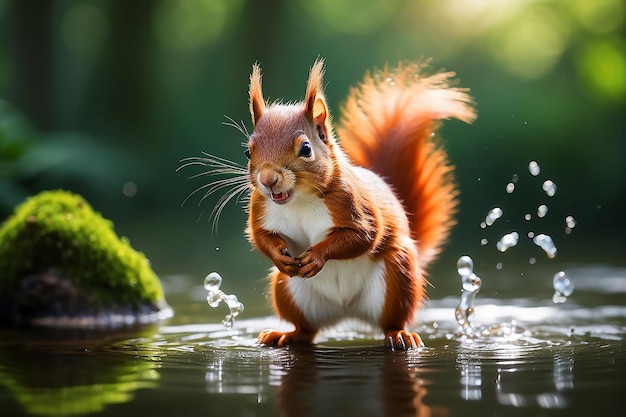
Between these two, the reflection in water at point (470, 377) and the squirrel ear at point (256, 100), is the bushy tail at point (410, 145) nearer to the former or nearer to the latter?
the squirrel ear at point (256, 100)

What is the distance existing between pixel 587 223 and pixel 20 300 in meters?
6.88

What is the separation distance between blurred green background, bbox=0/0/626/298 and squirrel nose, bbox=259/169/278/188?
263 cm

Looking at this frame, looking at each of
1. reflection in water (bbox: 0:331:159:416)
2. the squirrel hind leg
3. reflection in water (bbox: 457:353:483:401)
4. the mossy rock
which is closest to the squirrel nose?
the squirrel hind leg

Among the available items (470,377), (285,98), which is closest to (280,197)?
(470,377)

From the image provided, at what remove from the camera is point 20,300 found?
495 centimetres

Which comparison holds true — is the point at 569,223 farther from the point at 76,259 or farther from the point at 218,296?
the point at 76,259

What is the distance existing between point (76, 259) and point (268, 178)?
1904 mm

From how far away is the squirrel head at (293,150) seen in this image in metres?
3.54

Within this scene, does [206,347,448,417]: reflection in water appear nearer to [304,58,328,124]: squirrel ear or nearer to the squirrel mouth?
the squirrel mouth

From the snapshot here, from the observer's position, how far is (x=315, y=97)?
3848mm

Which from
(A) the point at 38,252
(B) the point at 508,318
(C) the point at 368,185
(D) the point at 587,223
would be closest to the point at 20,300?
(A) the point at 38,252

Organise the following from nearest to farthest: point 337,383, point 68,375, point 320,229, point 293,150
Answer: point 337,383 < point 68,375 < point 293,150 < point 320,229

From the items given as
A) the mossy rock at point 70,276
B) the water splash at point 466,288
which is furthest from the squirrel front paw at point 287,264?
the mossy rock at point 70,276

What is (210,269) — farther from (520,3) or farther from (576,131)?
(520,3)
